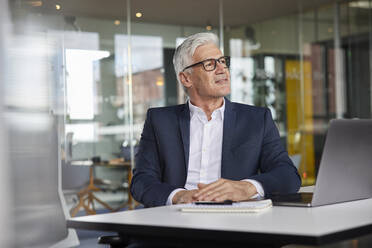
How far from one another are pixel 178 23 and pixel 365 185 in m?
5.93

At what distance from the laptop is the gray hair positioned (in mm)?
895

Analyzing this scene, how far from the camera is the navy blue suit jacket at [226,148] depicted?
2.66 m

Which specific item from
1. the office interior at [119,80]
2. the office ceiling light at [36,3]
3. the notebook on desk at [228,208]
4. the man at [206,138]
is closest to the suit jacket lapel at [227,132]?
the man at [206,138]

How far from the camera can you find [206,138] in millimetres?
2754

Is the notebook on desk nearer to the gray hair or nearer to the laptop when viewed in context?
the laptop

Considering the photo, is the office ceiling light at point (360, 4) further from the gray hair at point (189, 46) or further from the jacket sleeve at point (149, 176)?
A: the jacket sleeve at point (149, 176)

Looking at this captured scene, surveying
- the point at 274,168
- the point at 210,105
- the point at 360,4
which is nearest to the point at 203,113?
the point at 210,105

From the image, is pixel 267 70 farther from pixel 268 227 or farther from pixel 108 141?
pixel 268 227

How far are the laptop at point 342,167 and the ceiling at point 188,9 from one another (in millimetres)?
5009

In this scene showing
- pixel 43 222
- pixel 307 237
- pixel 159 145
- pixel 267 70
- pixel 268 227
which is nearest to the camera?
pixel 307 237

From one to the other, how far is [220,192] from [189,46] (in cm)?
93

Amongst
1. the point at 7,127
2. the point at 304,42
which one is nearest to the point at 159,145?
the point at 7,127

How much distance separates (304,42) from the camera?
377 inches

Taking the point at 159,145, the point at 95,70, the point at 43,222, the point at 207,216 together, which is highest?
the point at 95,70
